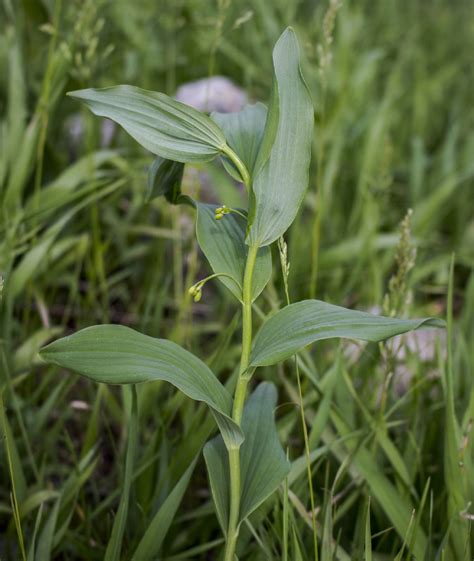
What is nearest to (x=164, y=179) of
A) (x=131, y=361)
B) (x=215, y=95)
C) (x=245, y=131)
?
(x=245, y=131)

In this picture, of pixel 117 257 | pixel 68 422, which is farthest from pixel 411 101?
pixel 68 422

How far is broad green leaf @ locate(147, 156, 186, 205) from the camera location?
96cm

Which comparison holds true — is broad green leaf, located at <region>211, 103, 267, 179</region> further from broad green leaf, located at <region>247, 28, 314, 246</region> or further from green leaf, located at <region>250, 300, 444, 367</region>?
green leaf, located at <region>250, 300, 444, 367</region>

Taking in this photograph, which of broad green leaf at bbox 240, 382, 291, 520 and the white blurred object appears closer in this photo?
broad green leaf at bbox 240, 382, 291, 520

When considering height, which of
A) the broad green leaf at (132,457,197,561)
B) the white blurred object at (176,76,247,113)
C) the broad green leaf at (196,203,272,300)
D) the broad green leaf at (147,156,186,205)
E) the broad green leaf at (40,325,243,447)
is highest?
the white blurred object at (176,76,247,113)

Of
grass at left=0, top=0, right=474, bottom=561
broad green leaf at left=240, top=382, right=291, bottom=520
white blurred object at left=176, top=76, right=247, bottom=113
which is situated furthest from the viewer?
white blurred object at left=176, top=76, right=247, bottom=113

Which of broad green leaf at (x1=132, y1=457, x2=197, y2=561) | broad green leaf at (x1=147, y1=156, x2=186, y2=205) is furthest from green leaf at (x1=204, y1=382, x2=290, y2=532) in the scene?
broad green leaf at (x1=147, y1=156, x2=186, y2=205)

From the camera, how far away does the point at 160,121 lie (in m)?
0.86

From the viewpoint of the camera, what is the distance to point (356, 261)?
213cm

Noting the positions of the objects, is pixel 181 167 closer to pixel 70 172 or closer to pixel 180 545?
pixel 180 545

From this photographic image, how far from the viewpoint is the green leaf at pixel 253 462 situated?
0.92 meters

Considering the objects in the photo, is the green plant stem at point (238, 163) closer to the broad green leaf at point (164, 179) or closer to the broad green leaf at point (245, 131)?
the broad green leaf at point (245, 131)

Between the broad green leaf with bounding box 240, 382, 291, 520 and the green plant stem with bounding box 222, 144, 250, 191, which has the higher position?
the green plant stem with bounding box 222, 144, 250, 191

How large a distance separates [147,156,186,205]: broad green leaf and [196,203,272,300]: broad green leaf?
54mm
